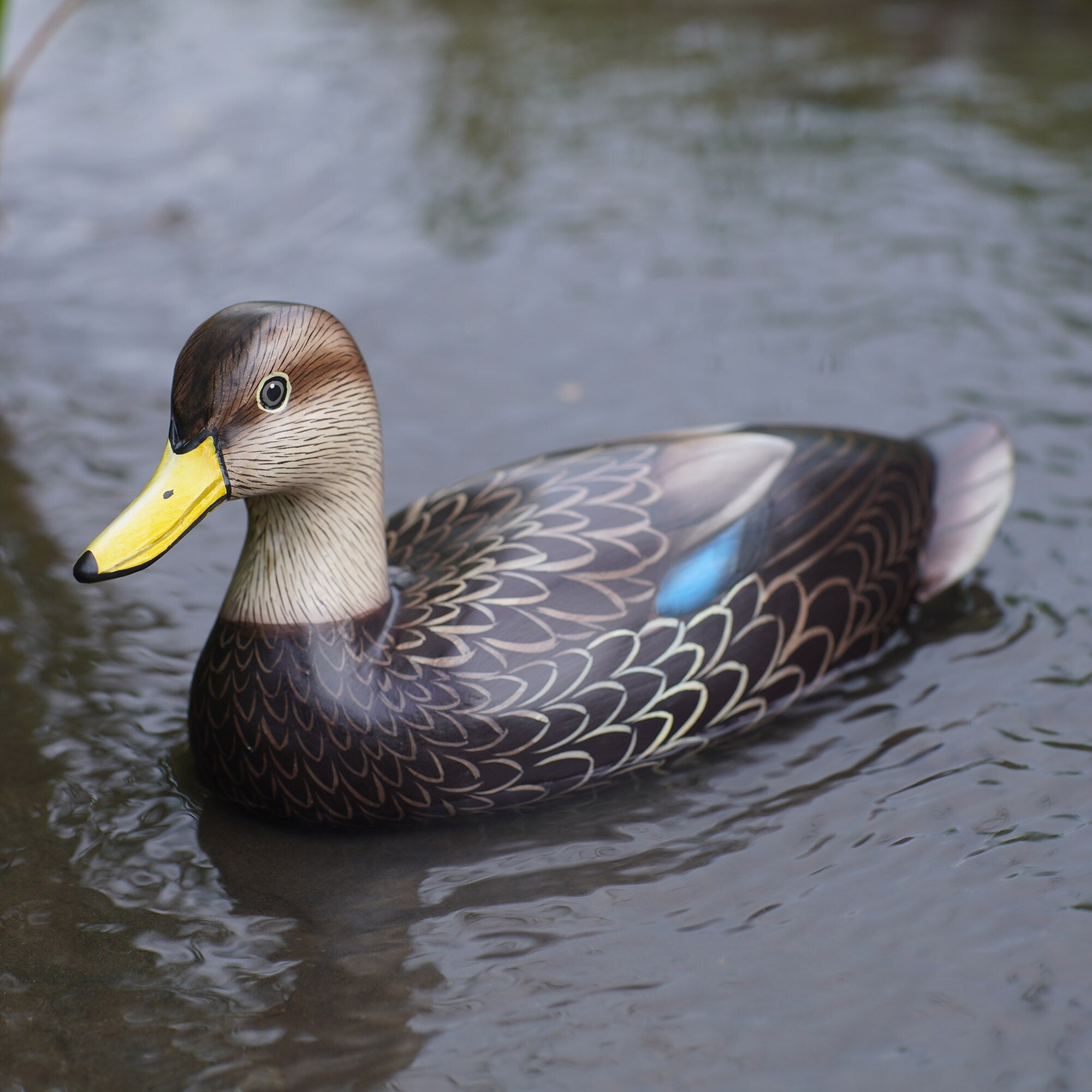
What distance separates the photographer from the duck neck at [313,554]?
3.39 m

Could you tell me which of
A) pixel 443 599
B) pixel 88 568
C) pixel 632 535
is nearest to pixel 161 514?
pixel 88 568

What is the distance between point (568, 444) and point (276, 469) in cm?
238

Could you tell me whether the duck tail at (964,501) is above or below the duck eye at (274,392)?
below

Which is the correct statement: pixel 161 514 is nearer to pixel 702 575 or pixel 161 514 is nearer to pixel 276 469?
pixel 276 469

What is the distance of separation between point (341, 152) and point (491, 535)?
16.4 feet

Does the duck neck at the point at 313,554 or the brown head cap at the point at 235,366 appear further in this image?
A: the duck neck at the point at 313,554

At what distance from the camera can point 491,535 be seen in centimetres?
363

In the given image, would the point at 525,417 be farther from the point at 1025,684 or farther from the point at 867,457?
the point at 1025,684

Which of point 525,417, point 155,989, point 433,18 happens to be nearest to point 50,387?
point 525,417

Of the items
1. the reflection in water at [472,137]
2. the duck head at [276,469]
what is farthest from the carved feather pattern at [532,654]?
the reflection in water at [472,137]

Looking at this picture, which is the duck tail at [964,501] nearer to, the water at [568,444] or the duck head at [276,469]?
the water at [568,444]

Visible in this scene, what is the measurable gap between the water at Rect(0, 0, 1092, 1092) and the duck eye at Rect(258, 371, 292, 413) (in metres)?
1.11

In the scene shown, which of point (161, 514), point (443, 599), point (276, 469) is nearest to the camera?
point (161, 514)

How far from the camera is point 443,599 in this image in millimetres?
3484
